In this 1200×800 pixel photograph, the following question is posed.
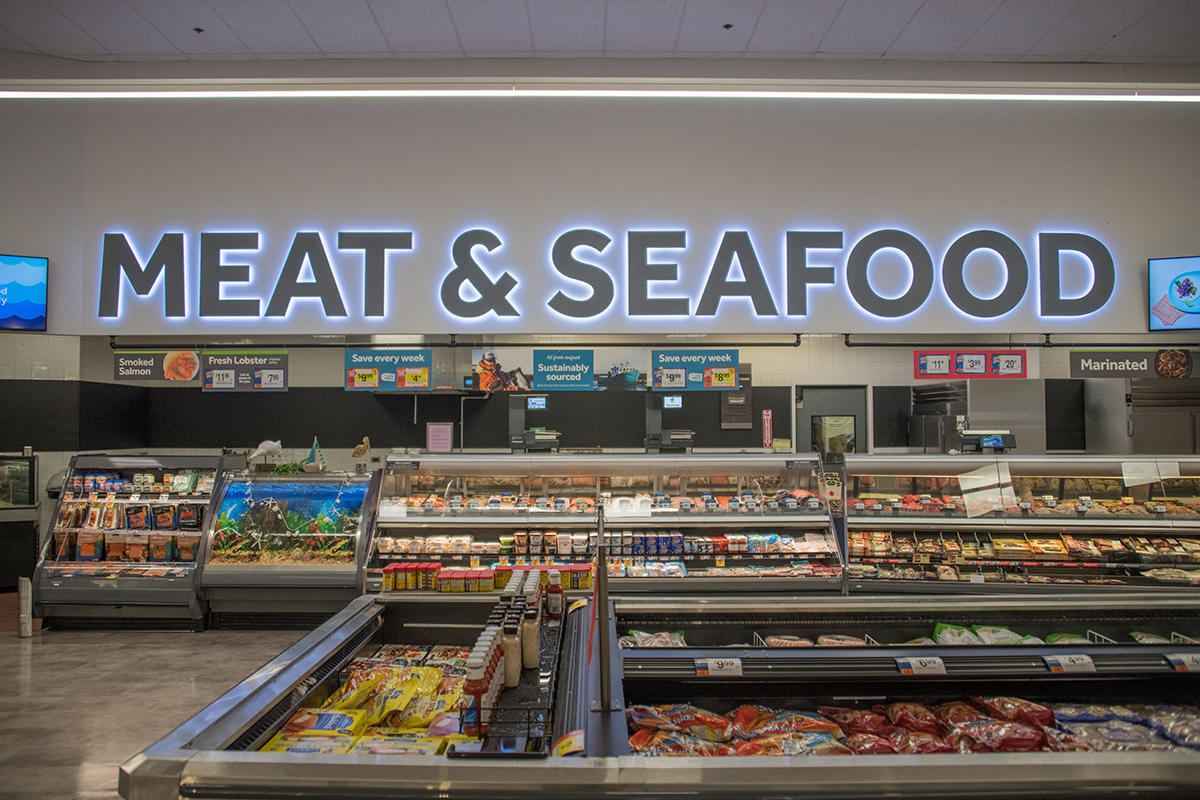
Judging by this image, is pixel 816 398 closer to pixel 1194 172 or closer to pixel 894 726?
pixel 1194 172

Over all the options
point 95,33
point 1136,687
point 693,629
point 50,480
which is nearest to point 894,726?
point 693,629

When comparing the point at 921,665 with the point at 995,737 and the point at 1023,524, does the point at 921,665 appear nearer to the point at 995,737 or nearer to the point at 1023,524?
the point at 995,737

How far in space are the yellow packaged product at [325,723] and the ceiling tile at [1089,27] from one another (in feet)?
21.5

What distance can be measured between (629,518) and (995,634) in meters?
2.81

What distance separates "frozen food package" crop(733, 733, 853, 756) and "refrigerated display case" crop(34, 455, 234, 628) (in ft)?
18.2

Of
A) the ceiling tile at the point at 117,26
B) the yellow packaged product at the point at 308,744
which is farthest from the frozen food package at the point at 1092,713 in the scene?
the ceiling tile at the point at 117,26

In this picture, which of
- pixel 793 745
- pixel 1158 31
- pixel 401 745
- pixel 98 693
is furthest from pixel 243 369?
pixel 1158 31

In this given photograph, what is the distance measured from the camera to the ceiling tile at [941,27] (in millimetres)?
4855

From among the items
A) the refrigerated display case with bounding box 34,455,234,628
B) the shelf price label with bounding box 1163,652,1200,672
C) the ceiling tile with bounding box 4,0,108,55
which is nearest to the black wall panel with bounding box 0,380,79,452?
the refrigerated display case with bounding box 34,455,234,628

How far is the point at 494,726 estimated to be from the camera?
1736 millimetres

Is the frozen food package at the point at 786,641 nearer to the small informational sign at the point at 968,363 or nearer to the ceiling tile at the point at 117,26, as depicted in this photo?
the small informational sign at the point at 968,363

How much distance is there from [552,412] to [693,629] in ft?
18.9

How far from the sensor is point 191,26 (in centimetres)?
513

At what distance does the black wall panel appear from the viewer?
7586 millimetres
